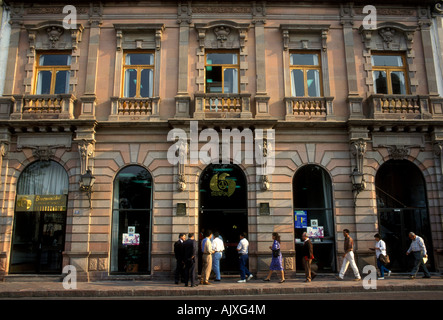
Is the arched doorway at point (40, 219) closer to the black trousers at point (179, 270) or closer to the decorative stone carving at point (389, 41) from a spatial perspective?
the black trousers at point (179, 270)

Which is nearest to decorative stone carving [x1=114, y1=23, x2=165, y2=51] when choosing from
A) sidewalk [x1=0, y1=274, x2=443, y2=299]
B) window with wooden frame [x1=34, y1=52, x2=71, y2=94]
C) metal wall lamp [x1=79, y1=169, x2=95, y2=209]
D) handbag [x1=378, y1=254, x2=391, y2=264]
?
window with wooden frame [x1=34, y1=52, x2=71, y2=94]

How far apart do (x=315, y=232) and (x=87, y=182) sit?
9821mm

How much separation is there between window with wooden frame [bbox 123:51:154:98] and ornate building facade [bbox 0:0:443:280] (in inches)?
2.7

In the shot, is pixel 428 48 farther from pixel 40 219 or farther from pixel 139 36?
pixel 40 219

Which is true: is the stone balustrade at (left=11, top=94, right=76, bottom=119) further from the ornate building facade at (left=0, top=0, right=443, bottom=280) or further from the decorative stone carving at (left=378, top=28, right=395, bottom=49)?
the decorative stone carving at (left=378, top=28, right=395, bottom=49)

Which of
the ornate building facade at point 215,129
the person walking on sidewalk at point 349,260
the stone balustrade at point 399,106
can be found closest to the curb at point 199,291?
the person walking on sidewalk at point 349,260

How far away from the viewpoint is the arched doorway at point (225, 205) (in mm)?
15094

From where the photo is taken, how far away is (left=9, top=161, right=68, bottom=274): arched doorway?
1488 cm

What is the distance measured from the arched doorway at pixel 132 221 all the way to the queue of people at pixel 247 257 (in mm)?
1928

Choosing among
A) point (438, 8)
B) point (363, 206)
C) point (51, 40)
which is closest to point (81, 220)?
point (51, 40)
